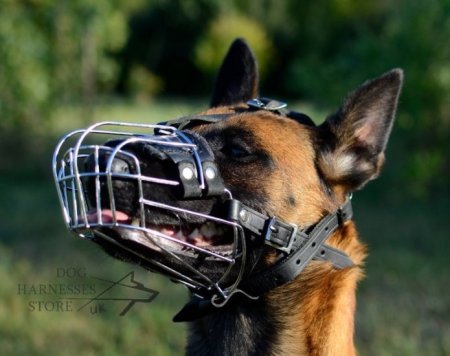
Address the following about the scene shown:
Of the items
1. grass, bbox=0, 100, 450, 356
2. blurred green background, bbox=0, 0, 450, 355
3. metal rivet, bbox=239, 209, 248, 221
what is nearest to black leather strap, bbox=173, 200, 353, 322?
metal rivet, bbox=239, 209, 248, 221

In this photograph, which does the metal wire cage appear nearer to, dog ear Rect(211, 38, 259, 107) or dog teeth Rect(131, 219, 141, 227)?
dog teeth Rect(131, 219, 141, 227)

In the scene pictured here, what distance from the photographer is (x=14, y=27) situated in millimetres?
10758

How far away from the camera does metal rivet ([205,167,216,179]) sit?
269 cm

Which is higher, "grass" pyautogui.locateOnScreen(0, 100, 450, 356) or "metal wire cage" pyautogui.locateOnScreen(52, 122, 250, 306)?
"metal wire cage" pyautogui.locateOnScreen(52, 122, 250, 306)

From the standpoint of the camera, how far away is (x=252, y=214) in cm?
279

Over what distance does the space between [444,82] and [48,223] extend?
506cm

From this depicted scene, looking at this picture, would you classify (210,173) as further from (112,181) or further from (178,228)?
(112,181)

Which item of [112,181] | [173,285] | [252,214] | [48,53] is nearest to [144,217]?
[112,181]

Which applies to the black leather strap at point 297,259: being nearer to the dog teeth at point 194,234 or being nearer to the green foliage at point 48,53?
the dog teeth at point 194,234

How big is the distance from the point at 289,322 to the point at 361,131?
86cm

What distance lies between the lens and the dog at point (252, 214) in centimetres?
261

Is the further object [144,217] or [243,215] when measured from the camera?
[243,215]

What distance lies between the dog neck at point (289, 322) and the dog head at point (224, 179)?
21 cm

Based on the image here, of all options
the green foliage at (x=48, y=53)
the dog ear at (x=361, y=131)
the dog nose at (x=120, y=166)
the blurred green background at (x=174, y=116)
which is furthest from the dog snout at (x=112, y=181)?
the green foliage at (x=48, y=53)
